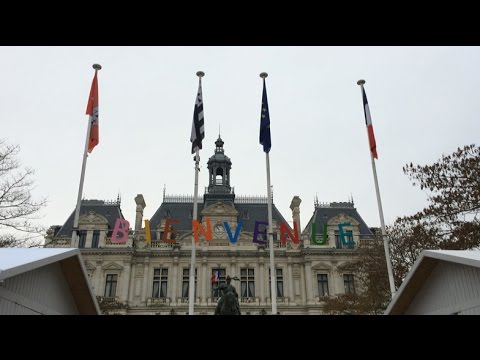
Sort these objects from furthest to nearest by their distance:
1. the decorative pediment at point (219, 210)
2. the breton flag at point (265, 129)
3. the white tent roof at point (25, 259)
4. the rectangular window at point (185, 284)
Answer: the decorative pediment at point (219, 210)
the rectangular window at point (185, 284)
the breton flag at point (265, 129)
the white tent roof at point (25, 259)

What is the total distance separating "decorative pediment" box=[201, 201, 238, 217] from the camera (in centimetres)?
3906

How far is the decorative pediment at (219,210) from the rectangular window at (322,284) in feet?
31.3

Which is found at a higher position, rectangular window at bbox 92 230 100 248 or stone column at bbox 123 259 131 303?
rectangular window at bbox 92 230 100 248

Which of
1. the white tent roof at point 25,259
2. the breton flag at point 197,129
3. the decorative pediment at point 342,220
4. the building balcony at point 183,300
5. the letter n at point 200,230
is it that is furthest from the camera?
the decorative pediment at point 342,220

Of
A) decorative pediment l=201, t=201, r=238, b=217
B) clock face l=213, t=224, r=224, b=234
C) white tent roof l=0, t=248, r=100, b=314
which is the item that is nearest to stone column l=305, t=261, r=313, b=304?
decorative pediment l=201, t=201, r=238, b=217

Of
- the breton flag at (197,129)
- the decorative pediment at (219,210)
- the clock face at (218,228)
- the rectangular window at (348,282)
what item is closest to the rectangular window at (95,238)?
the decorative pediment at (219,210)

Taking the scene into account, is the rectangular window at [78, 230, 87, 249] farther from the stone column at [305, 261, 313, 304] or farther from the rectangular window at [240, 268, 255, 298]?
the stone column at [305, 261, 313, 304]

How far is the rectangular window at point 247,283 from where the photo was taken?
121 feet

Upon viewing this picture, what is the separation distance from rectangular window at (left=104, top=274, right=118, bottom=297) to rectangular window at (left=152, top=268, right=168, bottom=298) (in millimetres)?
3356

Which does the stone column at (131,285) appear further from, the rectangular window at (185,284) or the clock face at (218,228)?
the clock face at (218,228)

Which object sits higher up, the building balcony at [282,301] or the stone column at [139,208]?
the stone column at [139,208]

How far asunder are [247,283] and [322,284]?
667cm

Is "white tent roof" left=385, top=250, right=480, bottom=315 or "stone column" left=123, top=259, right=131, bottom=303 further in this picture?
"stone column" left=123, top=259, right=131, bottom=303
